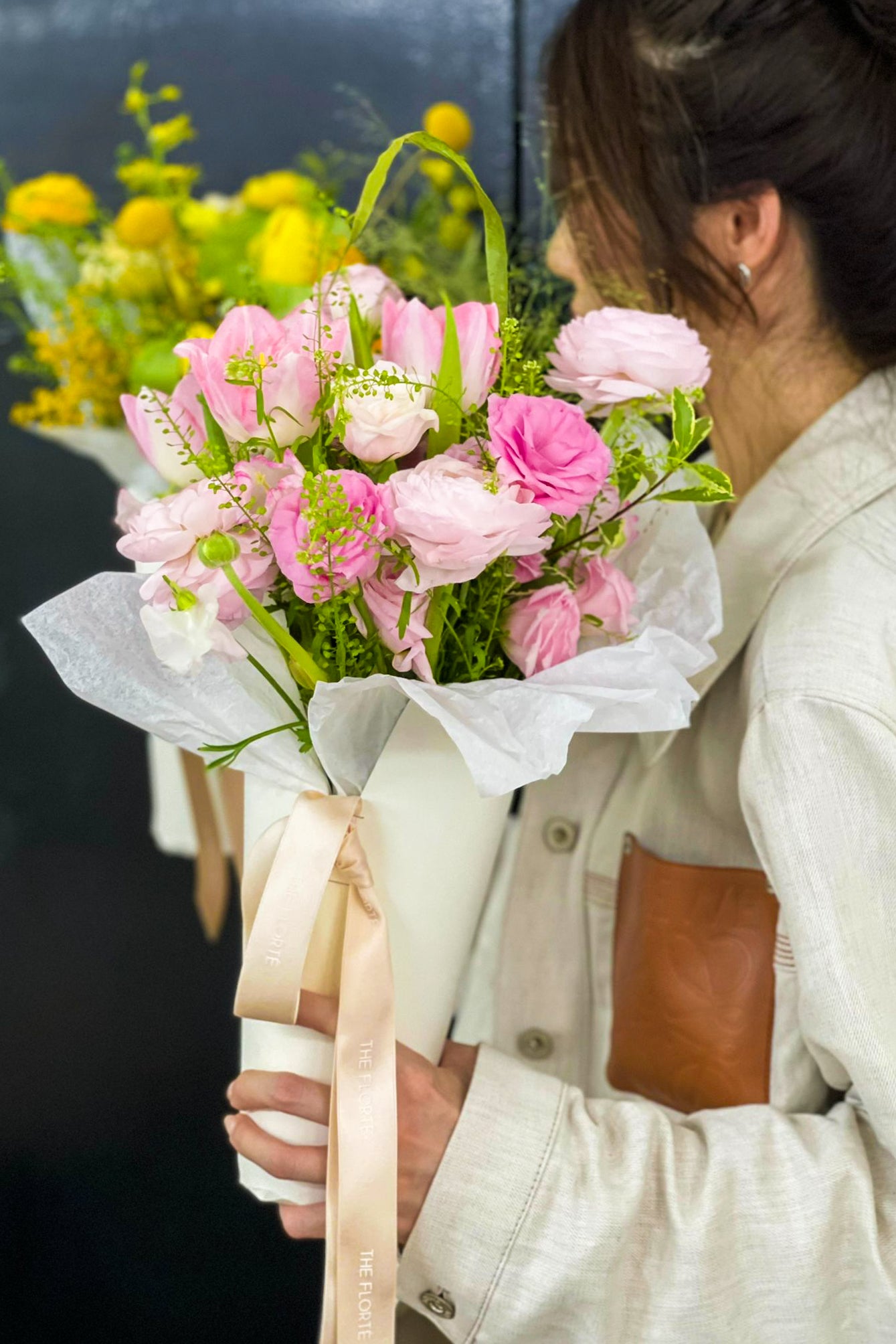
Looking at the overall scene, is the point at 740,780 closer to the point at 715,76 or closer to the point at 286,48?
the point at 715,76

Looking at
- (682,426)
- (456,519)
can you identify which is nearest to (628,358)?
(682,426)

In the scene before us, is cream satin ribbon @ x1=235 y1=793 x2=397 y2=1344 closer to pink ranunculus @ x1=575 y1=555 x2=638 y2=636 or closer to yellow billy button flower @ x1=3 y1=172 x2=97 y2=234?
pink ranunculus @ x1=575 y1=555 x2=638 y2=636

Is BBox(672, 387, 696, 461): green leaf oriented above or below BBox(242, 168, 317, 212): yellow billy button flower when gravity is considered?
below

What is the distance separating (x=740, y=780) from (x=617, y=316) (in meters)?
0.28

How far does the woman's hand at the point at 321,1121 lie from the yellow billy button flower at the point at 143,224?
27.6 inches

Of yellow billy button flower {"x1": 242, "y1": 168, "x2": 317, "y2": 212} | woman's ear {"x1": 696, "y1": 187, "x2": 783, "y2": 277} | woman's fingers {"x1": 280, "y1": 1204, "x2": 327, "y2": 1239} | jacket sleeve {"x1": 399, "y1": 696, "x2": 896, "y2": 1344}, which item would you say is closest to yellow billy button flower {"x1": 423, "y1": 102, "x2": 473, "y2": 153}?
yellow billy button flower {"x1": 242, "y1": 168, "x2": 317, "y2": 212}

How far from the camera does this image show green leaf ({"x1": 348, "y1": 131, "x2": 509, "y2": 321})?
0.56 meters

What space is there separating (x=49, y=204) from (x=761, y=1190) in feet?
3.16

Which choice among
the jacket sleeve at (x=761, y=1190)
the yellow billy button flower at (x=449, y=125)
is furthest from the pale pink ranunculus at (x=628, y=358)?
the yellow billy button flower at (x=449, y=125)

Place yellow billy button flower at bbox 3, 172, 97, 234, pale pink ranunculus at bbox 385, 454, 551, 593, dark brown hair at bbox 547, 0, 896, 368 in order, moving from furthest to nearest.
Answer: yellow billy button flower at bbox 3, 172, 97, 234
dark brown hair at bbox 547, 0, 896, 368
pale pink ranunculus at bbox 385, 454, 551, 593

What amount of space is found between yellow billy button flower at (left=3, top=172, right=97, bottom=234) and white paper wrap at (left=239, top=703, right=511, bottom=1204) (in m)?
0.62

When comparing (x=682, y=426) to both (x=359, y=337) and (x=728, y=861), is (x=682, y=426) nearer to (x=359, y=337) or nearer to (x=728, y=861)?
(x=359, y=337)

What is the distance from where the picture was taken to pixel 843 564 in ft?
2.44

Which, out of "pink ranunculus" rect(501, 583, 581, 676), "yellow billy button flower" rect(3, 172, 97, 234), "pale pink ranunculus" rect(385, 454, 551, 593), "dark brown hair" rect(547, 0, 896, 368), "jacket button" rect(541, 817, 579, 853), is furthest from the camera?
"yellow billy button flower" rect(3, 172, 97, 234)
